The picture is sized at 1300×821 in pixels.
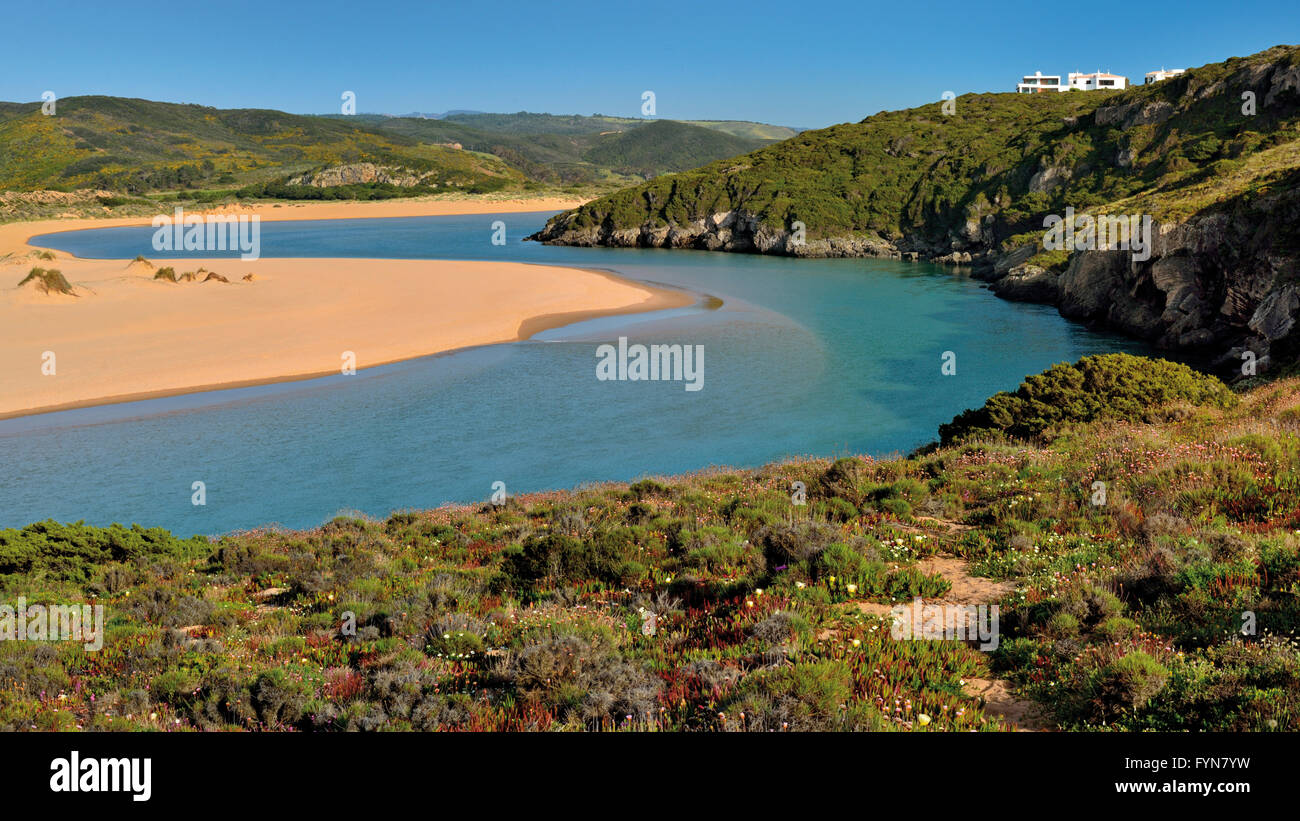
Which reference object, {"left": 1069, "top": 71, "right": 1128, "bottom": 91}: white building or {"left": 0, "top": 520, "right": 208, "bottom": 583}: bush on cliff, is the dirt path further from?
{"left": 1069, "top": 71, "right": 1128, "bottom": 91}: white building

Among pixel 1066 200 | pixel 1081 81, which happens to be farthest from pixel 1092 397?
pixel 1081 81

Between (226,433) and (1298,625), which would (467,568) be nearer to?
(1298,625)

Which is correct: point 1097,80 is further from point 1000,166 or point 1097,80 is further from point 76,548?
point 76,548

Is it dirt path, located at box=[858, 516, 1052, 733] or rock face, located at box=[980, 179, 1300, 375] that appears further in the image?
rock face, located at box=[980, 179, 1300, 375]

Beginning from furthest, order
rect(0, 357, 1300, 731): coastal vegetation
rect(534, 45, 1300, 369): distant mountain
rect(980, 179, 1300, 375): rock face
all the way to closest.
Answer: rect(534, 45, 1300, 369): distant mountain
rect(980, 179, 1300, 375): rock face
rect(0, 357, 1300, 731): coastal vegetation

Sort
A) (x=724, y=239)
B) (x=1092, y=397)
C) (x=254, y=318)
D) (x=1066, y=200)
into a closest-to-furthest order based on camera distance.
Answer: (x=1092, y=397) < (x=254, y=318) < (x=1066, y=200) < (x=724, y=239)

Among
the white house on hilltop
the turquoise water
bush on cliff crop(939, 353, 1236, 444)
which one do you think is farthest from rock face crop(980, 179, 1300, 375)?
the white house on hilltop
